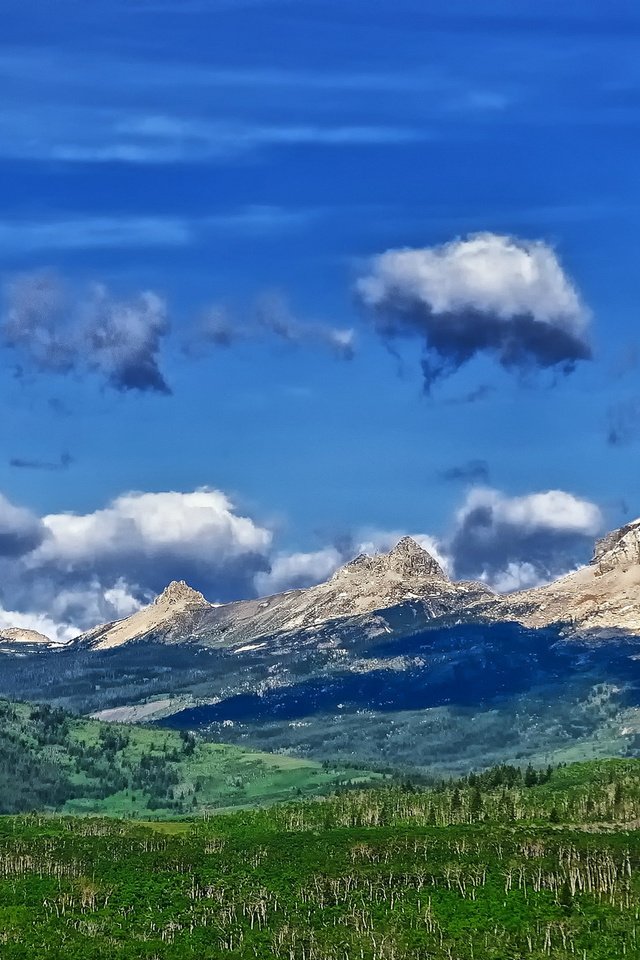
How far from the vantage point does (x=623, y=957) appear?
200 metres

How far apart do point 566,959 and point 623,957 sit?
25.1 feet

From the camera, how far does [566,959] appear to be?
Result: 200 meters
